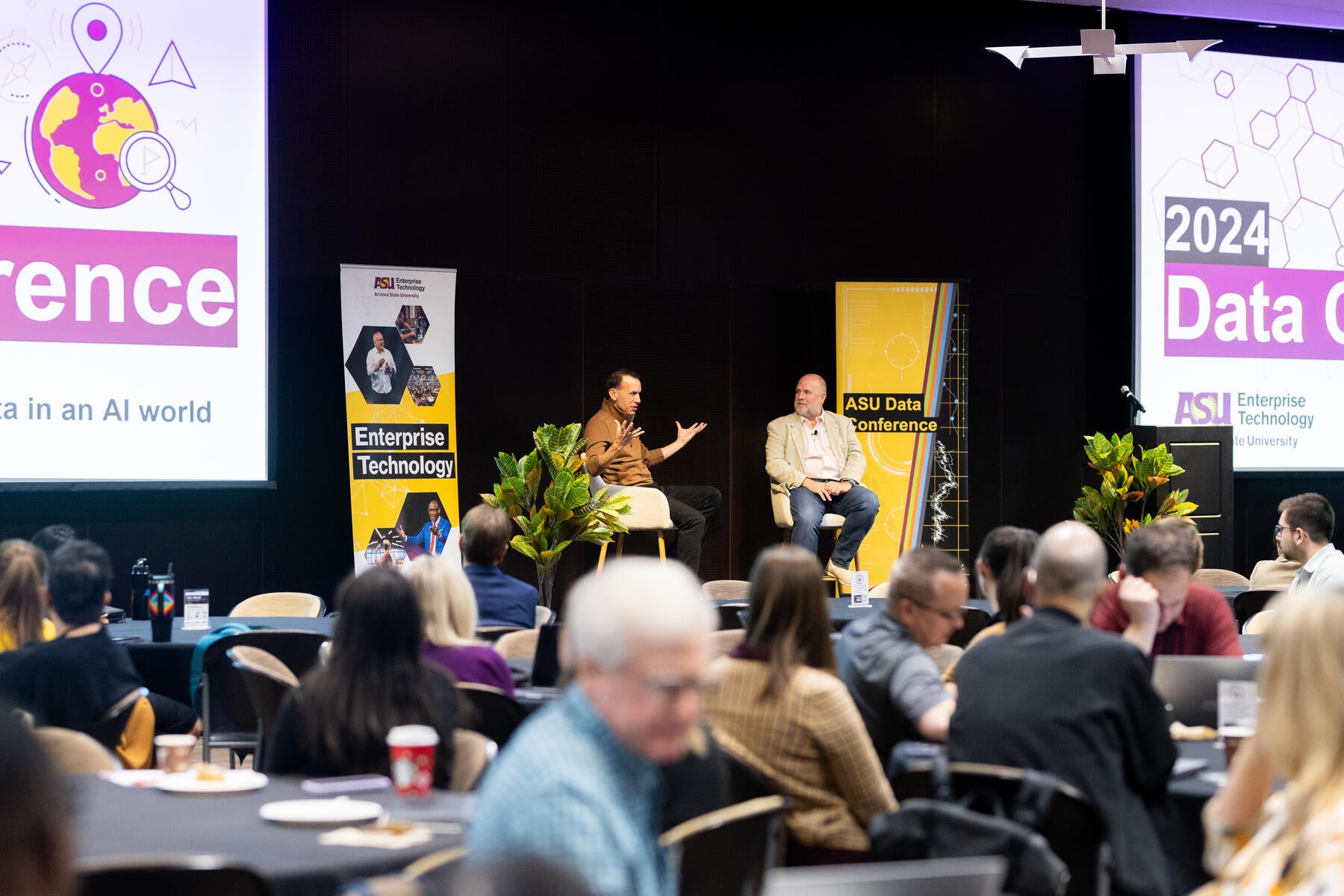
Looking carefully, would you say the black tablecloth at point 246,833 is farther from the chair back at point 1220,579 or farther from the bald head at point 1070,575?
the chair back at point 1220,579

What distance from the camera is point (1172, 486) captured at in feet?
32.3

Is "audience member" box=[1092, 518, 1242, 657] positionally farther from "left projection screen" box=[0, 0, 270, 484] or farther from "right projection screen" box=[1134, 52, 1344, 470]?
"right projection screen" box=[1134, 52, 1344, 470]

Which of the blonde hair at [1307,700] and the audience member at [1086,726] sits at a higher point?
the blonde hair at [1307,700]

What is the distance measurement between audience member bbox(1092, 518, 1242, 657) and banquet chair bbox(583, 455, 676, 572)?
479cm

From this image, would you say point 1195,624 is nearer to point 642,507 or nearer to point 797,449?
point 642,507

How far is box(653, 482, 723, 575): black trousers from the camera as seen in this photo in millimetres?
9297

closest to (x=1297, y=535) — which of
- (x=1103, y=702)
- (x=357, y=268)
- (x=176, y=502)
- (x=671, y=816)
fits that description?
(x=1103, y=702)

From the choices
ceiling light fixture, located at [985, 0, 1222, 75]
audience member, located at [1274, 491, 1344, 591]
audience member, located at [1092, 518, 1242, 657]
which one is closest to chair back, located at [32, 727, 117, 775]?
audience member, located at [1092, 518, 1242, 657]

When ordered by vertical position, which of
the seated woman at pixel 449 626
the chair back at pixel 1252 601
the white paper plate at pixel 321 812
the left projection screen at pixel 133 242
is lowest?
the chair back at pixel 1252 601

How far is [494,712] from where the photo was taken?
3.77 meters

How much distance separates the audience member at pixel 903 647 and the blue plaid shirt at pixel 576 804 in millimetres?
1853

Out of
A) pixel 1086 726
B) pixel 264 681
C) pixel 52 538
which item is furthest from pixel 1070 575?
pixel 52 538

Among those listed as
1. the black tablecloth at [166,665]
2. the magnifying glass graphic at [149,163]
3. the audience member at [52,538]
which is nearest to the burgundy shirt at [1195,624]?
the black tablecloth at [166,665]

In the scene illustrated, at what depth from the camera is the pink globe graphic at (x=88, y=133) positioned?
8430 millimetres
